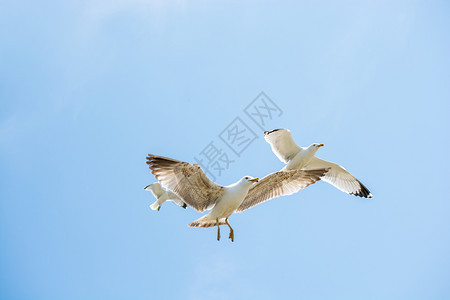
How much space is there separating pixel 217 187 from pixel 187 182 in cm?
52

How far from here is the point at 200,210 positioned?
8125mm

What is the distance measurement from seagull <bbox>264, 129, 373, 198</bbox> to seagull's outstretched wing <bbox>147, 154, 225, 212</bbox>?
2.63 metres

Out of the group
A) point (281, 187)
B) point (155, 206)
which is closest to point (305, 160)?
point (281, 187)

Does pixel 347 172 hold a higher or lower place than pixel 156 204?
lower

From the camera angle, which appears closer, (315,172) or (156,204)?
(315,172)

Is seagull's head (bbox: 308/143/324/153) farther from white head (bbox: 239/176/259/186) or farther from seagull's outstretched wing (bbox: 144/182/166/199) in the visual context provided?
seagull's outstretched wing (bbox: 144/182/166/199)

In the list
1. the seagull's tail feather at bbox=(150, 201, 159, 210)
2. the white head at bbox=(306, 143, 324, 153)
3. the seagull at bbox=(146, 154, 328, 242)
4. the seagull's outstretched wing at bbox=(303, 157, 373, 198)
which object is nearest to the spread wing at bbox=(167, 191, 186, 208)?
the seagull's tail feather at bbox=(150, 201, 159, 210)

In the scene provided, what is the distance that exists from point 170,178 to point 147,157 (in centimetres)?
49

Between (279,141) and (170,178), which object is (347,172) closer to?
(279,141)

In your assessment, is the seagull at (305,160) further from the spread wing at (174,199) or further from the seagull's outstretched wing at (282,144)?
the spread wing at (174,199)

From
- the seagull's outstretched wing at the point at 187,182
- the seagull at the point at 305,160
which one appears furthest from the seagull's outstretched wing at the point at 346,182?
the seagull's outstretched wing at the point at 187,182

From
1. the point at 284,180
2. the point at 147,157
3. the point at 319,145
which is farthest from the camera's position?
the point at 319,145

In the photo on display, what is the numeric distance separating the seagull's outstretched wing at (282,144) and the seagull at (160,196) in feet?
9.71

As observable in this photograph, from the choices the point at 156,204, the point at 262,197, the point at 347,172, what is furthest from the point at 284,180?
the point at 156,204
